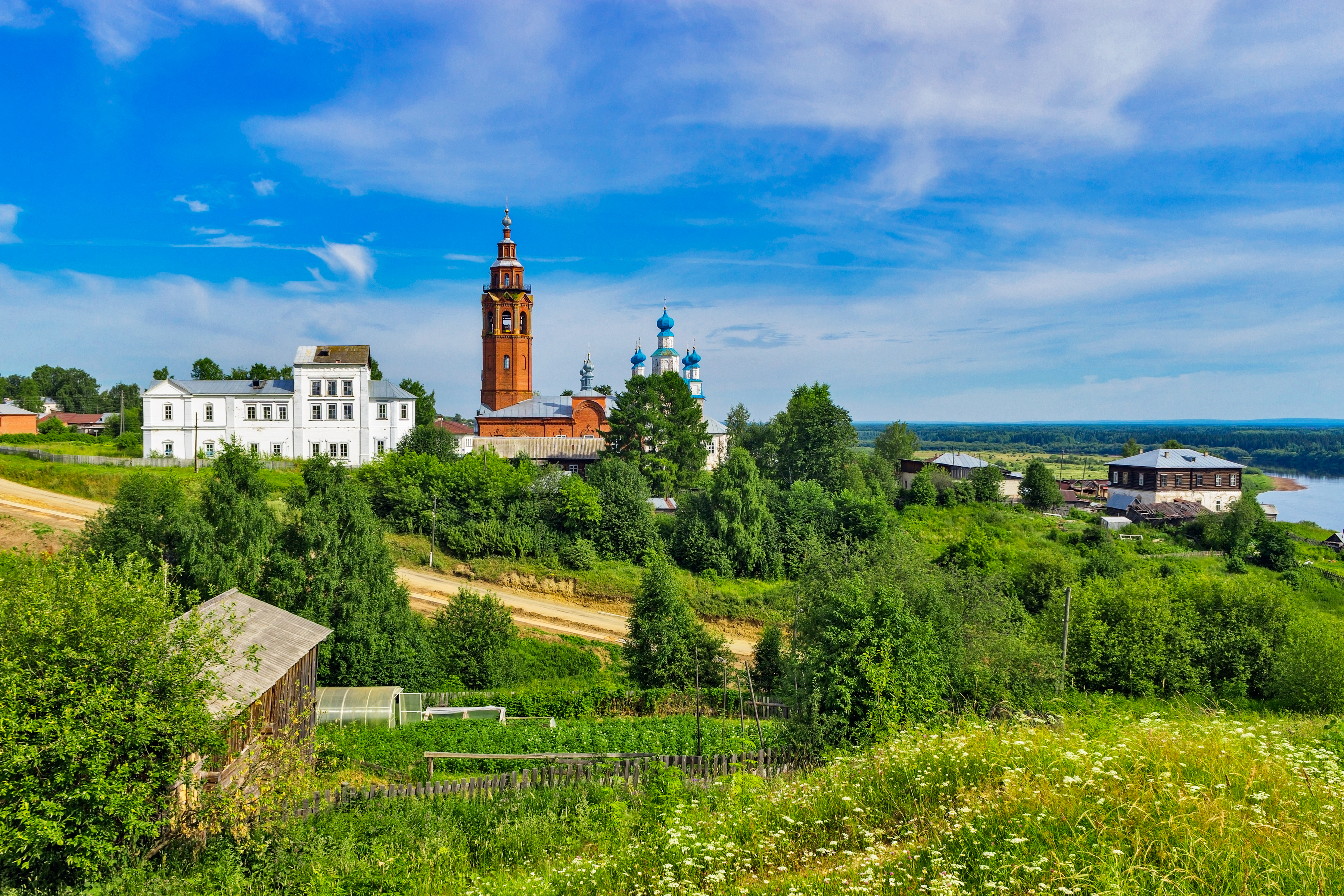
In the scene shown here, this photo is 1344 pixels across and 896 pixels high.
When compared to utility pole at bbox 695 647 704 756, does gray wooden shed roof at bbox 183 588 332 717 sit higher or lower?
higher

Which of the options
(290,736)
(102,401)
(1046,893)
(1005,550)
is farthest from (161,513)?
(102,401)

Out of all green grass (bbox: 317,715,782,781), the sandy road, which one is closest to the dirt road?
the sandy road

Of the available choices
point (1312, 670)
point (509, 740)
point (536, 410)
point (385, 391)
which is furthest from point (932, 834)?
point (536, 410)

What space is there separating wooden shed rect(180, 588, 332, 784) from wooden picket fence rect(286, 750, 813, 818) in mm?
1176

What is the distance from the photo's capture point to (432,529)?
36.6 m

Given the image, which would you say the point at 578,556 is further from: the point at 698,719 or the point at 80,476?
the point at 80,476

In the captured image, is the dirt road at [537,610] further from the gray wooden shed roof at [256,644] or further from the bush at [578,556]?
the gray wooden shed roof at [256,644]

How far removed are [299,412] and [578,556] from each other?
24865 millimetres

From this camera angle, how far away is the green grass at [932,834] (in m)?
4.79

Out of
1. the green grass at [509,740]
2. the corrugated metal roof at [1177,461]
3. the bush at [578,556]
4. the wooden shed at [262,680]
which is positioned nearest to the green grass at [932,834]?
the wooden shed at [262,680]

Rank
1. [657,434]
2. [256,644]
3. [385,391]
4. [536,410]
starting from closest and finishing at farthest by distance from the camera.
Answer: [256,644] < [657,434] < [385,391] < [536,410]

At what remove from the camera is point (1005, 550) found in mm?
38906

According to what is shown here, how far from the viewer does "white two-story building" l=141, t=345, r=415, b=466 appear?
4684cm

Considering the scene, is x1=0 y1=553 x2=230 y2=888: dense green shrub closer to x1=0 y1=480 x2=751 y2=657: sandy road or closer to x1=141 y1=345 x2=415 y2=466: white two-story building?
x1=0 y1=480 x2=751 y2=657: sandy road
